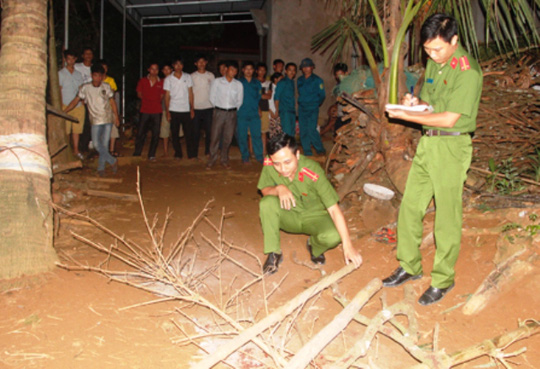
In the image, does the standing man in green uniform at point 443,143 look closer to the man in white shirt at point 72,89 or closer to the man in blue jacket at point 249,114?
the man in blue jacket at point 249,114

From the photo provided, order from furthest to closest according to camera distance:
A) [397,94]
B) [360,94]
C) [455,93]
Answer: [360,94] → [397,94] → [455,93]

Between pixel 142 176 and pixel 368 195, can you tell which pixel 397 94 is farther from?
pixel 142 176

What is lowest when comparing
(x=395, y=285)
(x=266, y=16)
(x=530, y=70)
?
(x=395, y=285)

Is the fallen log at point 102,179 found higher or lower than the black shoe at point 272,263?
higher

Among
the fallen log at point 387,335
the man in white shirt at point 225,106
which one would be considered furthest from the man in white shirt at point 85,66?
the fallen log at point 387,335

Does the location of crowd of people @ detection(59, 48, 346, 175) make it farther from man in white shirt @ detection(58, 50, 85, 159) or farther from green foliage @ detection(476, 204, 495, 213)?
green foliage @ detection(476, 204, 495, 213)

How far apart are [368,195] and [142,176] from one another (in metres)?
4.10

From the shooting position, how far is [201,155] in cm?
1033

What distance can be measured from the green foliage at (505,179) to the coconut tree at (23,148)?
4227 millimetres

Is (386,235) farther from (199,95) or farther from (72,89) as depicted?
(72,89)

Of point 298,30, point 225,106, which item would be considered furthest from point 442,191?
point 298,30

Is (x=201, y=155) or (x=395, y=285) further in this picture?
(x=201, y=155)

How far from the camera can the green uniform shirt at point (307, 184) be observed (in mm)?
4023

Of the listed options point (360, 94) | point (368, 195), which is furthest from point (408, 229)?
point (360, 94)
